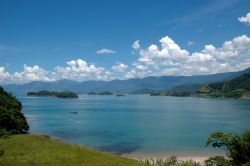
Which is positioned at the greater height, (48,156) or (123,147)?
(48,156)

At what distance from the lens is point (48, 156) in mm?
42469

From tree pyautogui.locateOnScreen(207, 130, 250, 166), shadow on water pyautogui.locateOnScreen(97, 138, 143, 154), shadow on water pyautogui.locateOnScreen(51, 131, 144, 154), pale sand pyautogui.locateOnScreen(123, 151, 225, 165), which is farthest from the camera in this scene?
shadow on water pyautogui.locateOnScreen(51, 131, 144, 154)

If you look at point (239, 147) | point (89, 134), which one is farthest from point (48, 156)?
point (89, 134)

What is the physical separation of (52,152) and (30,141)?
1034 centimetres

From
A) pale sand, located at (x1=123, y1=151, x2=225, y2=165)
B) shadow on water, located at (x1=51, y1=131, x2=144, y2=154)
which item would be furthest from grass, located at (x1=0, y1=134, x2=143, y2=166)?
shadow on water, located at (x1=51, y1=131, x2=144, y2=154)

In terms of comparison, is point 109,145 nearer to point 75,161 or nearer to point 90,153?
point 90,153

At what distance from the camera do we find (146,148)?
76375 millimetres

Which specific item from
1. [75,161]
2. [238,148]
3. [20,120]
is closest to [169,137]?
Answer: [20,120]

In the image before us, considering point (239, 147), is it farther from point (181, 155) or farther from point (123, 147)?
point (123, 147)

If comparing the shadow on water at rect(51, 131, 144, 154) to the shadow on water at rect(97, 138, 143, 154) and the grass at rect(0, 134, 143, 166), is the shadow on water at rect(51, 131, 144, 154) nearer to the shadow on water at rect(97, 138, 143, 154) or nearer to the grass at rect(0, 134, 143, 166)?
the shadow on water at rect(97, 138, 143, 154)

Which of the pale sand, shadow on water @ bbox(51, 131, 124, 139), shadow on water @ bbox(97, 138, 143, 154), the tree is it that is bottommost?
the pale sand

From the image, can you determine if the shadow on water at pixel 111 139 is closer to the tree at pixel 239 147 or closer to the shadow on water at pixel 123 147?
the shadow on water at pixel 123 147

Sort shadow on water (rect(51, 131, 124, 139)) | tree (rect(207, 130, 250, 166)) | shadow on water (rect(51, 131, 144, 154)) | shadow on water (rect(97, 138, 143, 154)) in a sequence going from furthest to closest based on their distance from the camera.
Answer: shadow on water (rect(51, 131, 124, 139)), shadow on water (rect(51, 131, 144, 154)), shadow on water (rect(97, 138, 143, 154)), tree (rect(207, 130, 250, 166))

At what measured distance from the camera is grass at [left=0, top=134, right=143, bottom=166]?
3903cm
